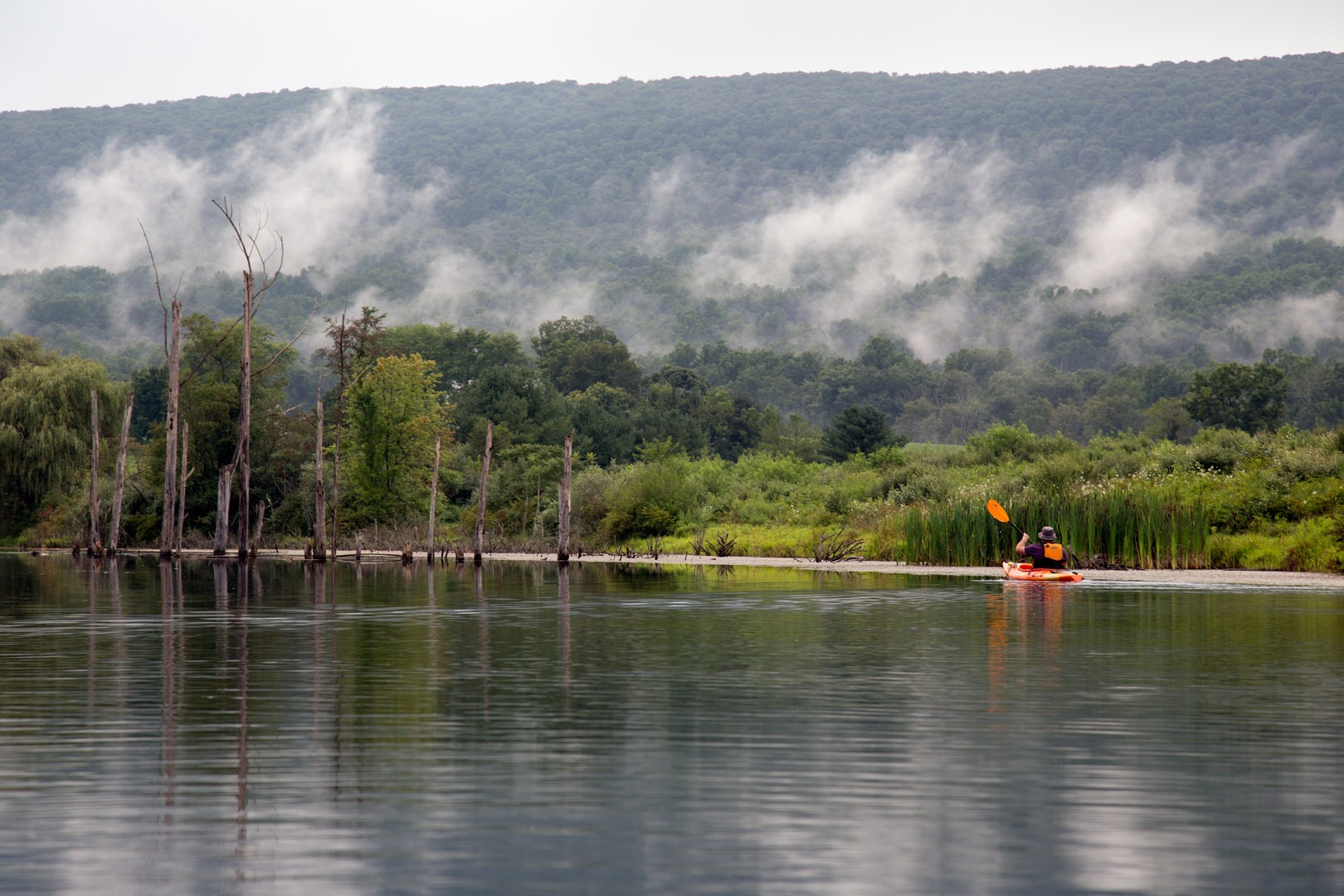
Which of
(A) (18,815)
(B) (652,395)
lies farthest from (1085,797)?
(B) (652,395)

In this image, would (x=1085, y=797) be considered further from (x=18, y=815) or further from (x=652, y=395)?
(x=652, y=395)

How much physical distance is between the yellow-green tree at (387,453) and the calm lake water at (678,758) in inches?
1843

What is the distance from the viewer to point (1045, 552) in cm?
3412

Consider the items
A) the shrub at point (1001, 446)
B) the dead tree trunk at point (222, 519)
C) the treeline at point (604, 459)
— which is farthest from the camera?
the shrub at point (1001, 446)

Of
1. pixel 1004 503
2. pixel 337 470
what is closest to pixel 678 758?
pixel 1004 503

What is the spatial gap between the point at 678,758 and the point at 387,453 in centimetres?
6188

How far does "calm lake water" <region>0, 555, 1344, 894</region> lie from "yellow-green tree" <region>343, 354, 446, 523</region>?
154 ft

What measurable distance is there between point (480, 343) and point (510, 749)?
12135cm

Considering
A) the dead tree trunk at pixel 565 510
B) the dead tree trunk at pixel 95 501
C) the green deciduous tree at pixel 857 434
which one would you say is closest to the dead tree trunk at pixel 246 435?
the dead tree trunk at pixel 565 510

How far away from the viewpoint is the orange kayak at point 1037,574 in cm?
3375

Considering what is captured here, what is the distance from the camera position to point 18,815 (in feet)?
28.5

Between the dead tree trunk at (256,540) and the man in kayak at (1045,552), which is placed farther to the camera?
the dead tree trunk at (256,540)

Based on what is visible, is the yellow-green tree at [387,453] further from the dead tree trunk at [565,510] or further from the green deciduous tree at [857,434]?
the green deciduous tree at [857,434]

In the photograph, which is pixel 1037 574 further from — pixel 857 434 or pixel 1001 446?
pixel 857 434
